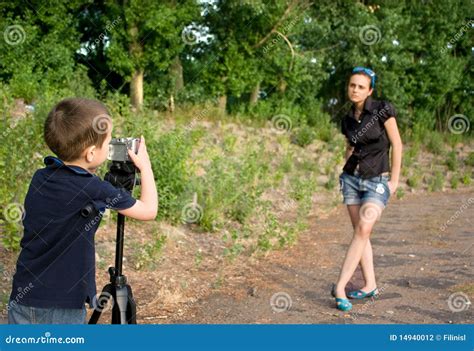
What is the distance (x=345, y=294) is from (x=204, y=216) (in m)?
2.91

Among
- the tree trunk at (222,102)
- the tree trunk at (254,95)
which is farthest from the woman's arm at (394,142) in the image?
the tree trunk at (254,95)

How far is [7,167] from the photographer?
6074 mm

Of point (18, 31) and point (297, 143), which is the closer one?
point (18, 31)

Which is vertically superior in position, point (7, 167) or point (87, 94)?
point (87, 94)

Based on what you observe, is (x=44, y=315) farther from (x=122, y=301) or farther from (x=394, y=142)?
(x=394, y=142)

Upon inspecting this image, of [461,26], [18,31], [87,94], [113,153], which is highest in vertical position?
[461,26]

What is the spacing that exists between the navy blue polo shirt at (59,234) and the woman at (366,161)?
2.77 m

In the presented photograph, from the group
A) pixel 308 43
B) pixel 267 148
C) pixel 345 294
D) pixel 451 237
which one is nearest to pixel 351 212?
pixel 345 294

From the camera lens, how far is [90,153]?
261 centimetres

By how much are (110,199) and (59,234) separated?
24cm

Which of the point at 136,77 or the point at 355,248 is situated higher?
the point at 136,77

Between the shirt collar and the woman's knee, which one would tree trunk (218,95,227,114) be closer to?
the woman's knee

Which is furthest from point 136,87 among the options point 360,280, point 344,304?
point 344,304

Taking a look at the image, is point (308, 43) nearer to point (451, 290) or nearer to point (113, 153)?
point (451, 290)
